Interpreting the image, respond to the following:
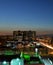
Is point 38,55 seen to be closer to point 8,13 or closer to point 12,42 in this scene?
point 12,42

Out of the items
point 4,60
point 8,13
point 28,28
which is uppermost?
point 8,13

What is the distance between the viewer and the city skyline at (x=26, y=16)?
125 inches

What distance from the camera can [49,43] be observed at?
3123 mm

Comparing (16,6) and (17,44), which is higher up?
(16,6)

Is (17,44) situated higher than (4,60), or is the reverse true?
(17,44)

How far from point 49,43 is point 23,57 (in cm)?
37

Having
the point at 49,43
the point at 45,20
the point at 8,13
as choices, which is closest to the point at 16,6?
the point at 8,13

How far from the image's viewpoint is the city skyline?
319 centimetres

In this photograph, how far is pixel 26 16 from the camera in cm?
321

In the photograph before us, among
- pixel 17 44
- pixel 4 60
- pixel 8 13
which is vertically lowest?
pixel 4 60

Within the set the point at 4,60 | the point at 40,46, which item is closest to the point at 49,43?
the point at 40,46

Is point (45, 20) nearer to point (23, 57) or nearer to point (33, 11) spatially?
point (33, 11)

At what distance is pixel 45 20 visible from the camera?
3217mm

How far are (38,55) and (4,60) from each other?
1.43 feet
